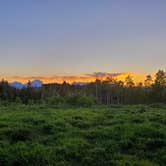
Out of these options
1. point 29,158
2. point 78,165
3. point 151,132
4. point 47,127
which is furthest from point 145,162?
point 47,127

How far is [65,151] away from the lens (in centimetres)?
1266

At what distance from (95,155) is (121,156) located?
33.8 inches

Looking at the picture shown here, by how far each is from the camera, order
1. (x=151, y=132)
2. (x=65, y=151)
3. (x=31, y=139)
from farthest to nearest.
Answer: (x=151, y=132) → (x=31, y=139) → (x=65, y=151)

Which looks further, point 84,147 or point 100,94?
point 100,94

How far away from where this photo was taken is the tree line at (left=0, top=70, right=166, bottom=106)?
72.6m

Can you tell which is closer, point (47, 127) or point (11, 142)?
point (11, 142)

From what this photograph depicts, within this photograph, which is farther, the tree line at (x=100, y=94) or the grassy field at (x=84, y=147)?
the tree line at (x=100, y=94)

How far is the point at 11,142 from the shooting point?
14.6 metres

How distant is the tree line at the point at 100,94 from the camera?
2857 inches

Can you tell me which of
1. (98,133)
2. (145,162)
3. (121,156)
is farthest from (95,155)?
(98,133)

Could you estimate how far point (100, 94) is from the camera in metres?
152

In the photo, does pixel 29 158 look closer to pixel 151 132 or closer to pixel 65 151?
pixel 65 151

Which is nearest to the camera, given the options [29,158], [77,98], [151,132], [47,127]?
[29,158]

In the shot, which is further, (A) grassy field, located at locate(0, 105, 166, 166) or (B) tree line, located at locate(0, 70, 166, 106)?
(B) tree line, located at locate(0, 70, 166, 106)
